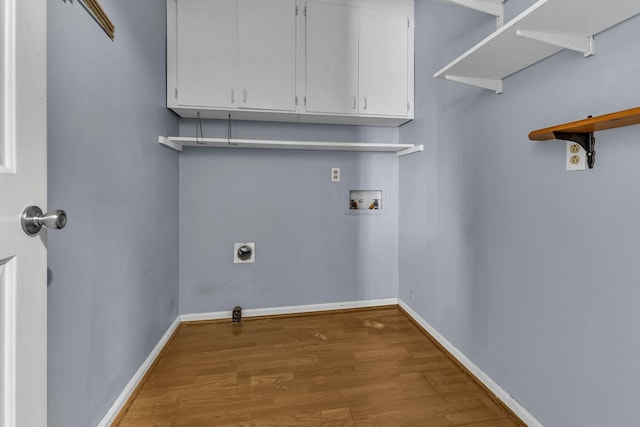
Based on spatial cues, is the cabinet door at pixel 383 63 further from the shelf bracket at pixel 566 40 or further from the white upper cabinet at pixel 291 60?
the shelf bracket at pixel 566 40

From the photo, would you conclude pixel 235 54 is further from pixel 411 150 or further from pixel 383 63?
pixel 411 150

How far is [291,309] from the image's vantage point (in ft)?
8.95

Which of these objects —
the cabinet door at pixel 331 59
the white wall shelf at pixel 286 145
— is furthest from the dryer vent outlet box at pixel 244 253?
the cabinet door at pixel 331 59

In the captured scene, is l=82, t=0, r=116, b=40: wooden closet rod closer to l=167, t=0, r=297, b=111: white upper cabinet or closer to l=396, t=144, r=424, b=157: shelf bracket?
l=167, t=0, r=297, b=111: white upper cabinet

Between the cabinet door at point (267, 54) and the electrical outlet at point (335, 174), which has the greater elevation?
the cabinet door at point (267, 54)

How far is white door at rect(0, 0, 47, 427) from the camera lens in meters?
0.67

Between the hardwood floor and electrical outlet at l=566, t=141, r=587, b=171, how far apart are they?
1.23 m

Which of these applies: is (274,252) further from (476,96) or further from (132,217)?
(476,96)

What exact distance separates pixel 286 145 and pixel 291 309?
1.43 meters

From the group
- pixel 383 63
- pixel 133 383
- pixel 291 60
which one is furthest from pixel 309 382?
pixel 383 63

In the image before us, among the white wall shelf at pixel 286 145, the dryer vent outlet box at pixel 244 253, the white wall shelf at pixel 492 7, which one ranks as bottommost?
the dryer vent outlet box at pixel 244 253

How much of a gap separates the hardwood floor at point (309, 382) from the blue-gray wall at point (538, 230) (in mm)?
272

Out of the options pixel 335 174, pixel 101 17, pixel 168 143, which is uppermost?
pixel 101 17

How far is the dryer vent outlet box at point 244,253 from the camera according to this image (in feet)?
8.66
